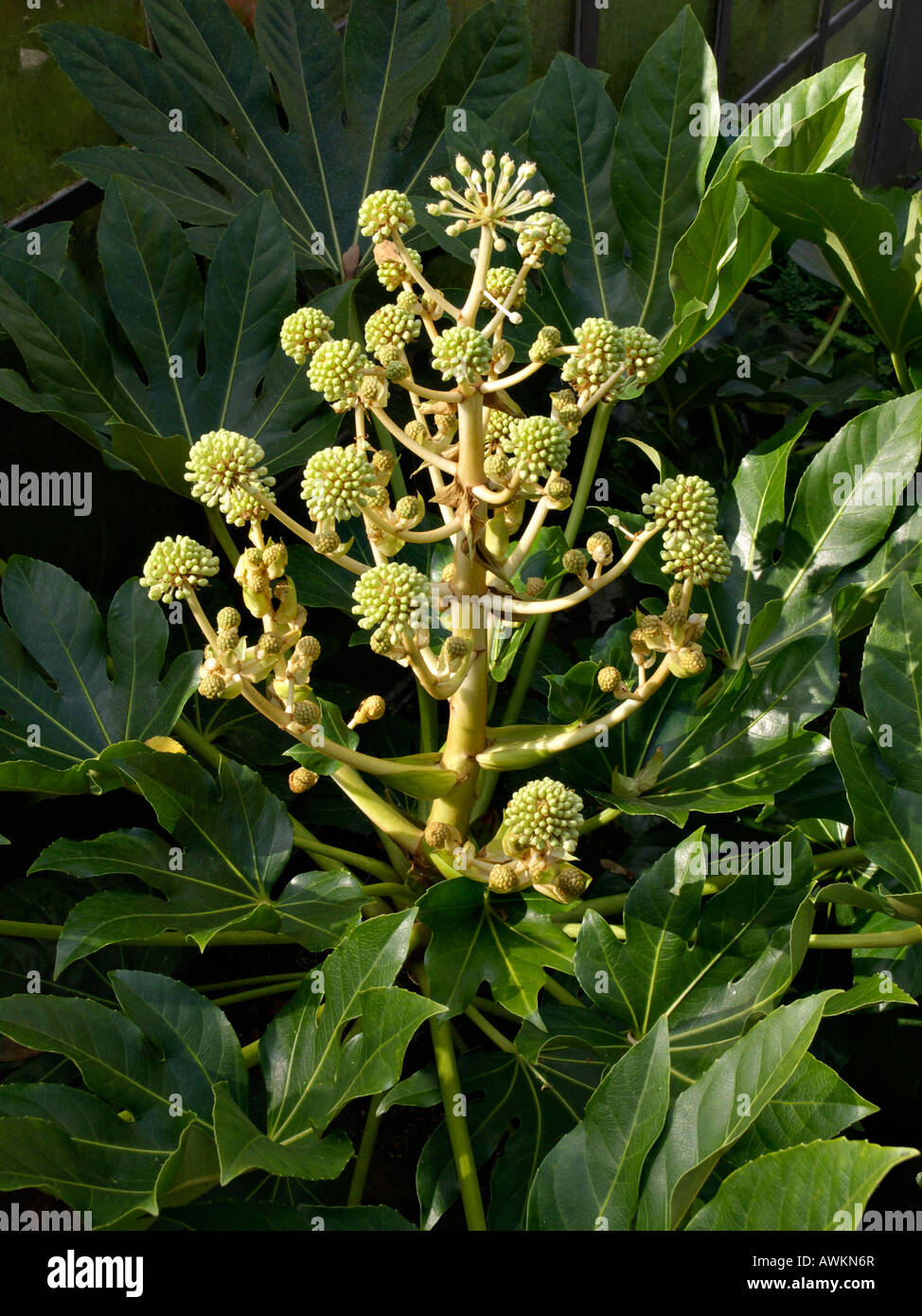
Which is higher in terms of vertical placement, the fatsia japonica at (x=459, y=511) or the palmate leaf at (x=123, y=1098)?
the fatsia japonica at (x=459, y=511)

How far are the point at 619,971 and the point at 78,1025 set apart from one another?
596 mm

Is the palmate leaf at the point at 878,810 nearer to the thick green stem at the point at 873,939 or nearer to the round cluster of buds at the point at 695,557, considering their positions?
the thick green stem at the point at 873,939

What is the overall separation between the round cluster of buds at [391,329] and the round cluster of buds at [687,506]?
34cm

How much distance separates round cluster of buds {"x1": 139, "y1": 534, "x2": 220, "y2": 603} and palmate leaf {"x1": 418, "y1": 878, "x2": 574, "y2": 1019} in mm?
461

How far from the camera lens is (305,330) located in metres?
1.33

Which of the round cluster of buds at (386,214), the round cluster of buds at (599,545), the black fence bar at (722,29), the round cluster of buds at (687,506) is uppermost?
the black fence bar at (722,29)

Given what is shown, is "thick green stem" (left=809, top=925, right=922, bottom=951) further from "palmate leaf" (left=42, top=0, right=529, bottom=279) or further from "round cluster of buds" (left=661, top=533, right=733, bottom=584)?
"palmate leaf" (left=42, top=0, right=529, bottom=279)

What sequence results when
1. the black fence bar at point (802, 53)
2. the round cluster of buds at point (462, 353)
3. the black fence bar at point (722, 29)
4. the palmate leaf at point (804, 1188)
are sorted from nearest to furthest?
the palmate leaf at point (804, 1188), the round cluster of buds at point (462, 353), the black fence bar at point (722, 29), the black fence bar at point (802, 53)

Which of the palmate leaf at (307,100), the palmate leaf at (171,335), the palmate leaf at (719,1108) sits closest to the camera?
the palmate leaf at (719,1108)

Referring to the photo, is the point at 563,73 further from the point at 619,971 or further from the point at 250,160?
the point at 619,971

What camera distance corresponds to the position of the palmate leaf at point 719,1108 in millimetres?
956

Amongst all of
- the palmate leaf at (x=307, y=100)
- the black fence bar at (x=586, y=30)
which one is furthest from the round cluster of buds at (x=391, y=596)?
the black fence bar at (x=586, y=30)

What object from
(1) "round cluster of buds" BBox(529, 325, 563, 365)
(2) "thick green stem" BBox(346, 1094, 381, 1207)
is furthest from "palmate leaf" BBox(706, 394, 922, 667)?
(2) "thick green stem" BBox(346, 1094, 381, 1207)

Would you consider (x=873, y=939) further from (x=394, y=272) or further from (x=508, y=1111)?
(x=394, y=272)
